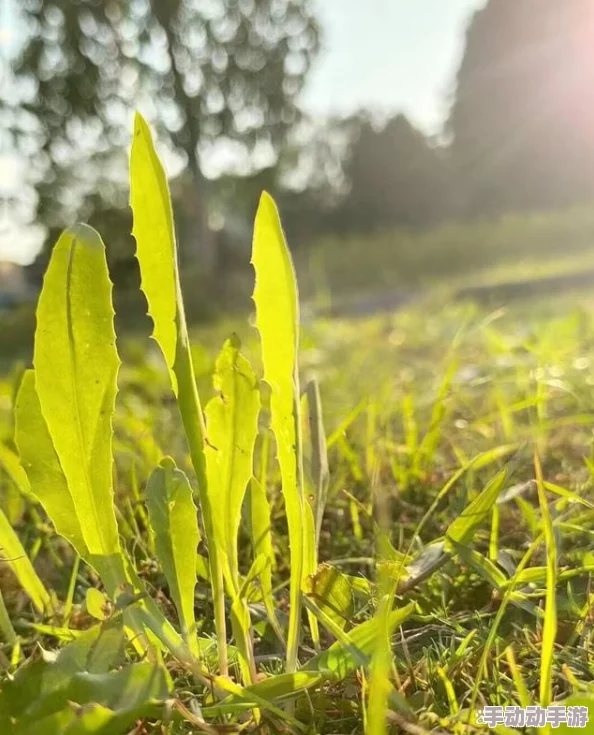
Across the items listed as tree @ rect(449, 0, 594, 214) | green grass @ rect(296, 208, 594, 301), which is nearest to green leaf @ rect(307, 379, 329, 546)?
green grass @ rect(296, 208, 594, 301)

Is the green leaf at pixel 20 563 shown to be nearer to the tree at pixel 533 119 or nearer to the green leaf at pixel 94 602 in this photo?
the green leaf at pixel 94 602

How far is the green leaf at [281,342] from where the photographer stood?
0.45 metres

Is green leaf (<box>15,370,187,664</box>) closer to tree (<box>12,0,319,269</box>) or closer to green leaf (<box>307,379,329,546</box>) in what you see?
green leaf (<box>307,379,329,546</box>)

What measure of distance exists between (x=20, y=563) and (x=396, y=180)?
17904 millimetres

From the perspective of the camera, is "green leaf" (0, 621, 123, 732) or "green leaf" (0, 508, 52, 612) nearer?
"green leaf" (0, 621, 123, 732)

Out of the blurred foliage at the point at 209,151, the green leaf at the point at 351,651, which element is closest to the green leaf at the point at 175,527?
the green leaf at the point at 351,651

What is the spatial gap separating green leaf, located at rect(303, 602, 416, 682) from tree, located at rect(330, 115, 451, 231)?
56.5 feet

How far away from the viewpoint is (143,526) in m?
0.75

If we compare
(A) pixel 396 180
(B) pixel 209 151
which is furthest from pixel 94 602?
(A) pixel 396 180

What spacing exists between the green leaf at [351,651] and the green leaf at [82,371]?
0.16 m

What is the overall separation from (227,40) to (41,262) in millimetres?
4247

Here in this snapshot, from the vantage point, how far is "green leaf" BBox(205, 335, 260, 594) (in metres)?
0.46

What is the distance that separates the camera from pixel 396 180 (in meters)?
17.5

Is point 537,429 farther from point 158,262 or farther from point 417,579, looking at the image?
point 158,262
